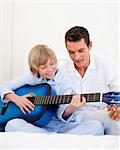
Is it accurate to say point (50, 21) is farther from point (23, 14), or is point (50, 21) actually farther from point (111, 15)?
point (111, 15)

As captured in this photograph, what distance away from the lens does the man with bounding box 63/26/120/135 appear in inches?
41.9

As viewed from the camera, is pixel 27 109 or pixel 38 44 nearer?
pixel 27 109

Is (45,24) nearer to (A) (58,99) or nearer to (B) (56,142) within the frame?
Result: (A) (58,99)

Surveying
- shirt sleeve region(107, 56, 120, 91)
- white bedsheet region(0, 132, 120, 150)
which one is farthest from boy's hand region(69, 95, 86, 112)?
white bedsheet region(0, 132, 120, 150)

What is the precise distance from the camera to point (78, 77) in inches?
44.6

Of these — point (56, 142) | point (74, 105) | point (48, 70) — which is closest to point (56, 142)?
point (56, 142)

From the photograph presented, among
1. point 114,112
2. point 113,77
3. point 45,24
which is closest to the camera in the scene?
point 114,112

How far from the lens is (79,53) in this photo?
43.9 inches

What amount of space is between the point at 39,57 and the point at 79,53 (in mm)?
143

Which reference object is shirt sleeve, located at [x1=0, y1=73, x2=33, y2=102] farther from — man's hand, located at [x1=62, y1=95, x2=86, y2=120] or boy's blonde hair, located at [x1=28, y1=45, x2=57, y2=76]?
man's hand, located at [x1=62, y1=95, x2=86, y2=120]

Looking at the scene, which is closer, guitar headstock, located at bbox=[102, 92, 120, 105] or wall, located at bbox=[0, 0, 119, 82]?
guitar headstock, located at bbox=[102, 92, 120, 105]

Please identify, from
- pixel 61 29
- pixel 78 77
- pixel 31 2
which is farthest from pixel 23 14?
pixel 78 77

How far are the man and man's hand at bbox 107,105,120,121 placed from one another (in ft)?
0.11

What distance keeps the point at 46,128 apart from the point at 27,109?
9 cm
